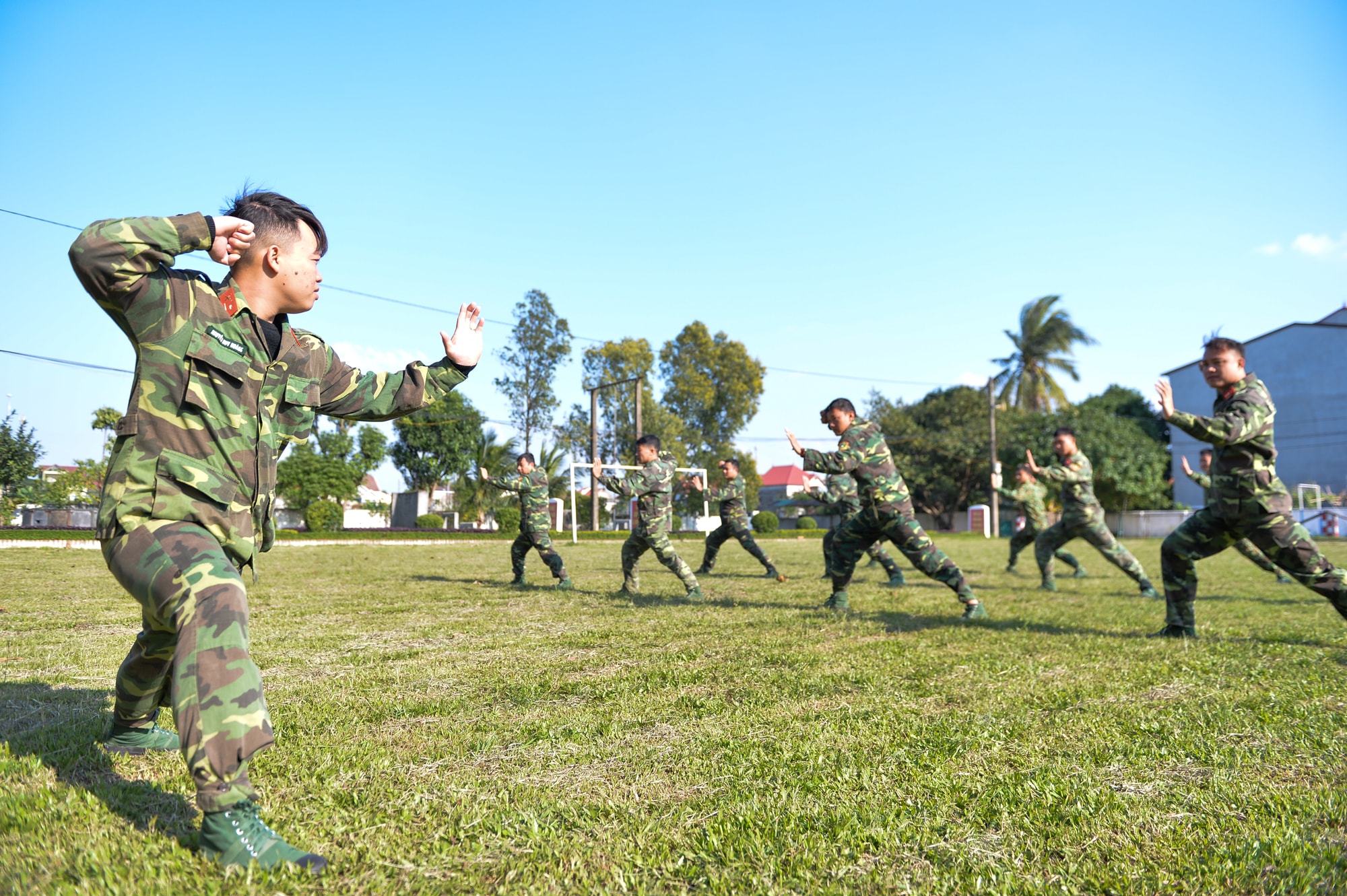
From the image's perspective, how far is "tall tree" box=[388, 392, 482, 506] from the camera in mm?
57781

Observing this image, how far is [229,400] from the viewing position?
8.68 feet

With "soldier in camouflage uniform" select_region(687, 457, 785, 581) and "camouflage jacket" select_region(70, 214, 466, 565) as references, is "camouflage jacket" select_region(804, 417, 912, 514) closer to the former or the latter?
"soldier in camouflage uniform" select_region(687, 457, 785, 581)

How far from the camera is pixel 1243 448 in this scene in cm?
584

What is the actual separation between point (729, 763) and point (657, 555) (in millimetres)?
6410

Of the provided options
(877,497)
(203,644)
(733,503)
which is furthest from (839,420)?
(203,644)

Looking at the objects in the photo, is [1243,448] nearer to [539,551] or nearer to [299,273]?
[299,273]

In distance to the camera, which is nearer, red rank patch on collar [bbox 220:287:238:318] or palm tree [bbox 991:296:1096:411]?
red rank patch on collar [bbox 220:287:238:318]

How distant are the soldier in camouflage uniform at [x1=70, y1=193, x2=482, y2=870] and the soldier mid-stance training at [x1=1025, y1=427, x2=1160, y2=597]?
386 inches

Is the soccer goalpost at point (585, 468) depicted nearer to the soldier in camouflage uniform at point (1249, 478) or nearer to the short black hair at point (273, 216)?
the soldier in camouflage uniform at point (1249, 478)

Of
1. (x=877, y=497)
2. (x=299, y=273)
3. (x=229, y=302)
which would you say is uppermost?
(x=299, y=273)

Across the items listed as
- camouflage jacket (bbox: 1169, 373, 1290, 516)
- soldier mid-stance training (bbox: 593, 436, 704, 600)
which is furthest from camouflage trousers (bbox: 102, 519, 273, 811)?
soldier mid-stance training (bbox: 593, 436, 704, 600)

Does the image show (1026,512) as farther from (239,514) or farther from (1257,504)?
(239,514)

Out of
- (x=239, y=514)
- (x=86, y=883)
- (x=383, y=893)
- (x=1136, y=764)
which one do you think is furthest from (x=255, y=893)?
(x=1136, y=764)

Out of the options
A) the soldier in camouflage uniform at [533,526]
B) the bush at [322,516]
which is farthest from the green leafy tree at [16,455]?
the soldier in camouflage uniform at [533,526]
